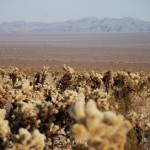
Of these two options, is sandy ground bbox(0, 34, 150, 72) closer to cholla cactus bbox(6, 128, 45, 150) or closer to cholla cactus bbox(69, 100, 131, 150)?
cholla cactus bbox(6, 128, 45, 150)

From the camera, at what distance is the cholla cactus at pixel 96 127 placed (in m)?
6.93

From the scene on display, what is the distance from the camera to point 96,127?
22.9 feet

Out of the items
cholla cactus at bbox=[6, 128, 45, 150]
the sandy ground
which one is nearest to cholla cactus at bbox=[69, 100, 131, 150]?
cholla cactus at bbox=[6, 128, 45, 150]

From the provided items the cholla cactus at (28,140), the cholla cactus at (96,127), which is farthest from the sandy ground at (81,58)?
the cholla cactus at (96,127)

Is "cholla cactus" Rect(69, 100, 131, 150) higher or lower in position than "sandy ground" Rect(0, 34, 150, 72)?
higher

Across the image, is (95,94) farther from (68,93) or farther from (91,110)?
(91,110)

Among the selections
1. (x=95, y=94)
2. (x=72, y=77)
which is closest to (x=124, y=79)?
(x=72, y=77)

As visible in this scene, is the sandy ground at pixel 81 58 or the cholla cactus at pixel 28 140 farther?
the sandy ground at pixel 81 58

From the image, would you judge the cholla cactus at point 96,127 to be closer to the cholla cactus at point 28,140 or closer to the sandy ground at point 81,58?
the cholla cactus at point 28,140

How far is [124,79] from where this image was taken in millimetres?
27344

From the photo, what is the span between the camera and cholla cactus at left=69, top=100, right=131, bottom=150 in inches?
273

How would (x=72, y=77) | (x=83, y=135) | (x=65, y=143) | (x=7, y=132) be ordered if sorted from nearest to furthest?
(x=83, y=135) < (x=7, y=132) < (x=65, y=143) < (x=72, y=77)

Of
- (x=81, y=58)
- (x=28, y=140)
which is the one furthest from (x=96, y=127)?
(x=81, y=58)

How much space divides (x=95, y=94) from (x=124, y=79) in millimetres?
9915
